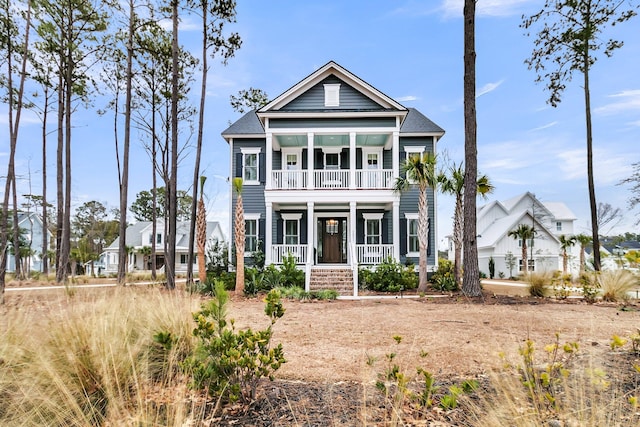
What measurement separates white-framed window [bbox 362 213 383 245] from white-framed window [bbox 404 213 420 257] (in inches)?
51.9

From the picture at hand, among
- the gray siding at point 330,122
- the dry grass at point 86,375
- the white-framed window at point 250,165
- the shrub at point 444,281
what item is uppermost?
the gray siding at point 330,122

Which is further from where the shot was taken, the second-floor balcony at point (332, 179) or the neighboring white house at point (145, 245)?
the neighboring white house at point (145, 245)

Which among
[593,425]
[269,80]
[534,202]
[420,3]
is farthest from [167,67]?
[534,202]

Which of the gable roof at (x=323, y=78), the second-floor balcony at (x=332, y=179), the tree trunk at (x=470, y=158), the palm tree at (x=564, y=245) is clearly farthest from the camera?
the palm tree at (x=564, y=245)

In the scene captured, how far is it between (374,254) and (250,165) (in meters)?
7.18

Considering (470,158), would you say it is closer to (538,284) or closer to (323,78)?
(538,284)

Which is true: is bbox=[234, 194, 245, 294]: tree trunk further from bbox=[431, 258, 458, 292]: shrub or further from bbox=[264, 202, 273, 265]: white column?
bbox=[431, 258, 458, 292]: shrub

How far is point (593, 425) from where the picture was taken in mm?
1925

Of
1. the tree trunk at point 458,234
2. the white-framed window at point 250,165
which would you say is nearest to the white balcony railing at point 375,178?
the tree trunk at point 458,234

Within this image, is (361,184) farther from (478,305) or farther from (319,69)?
(478,305)

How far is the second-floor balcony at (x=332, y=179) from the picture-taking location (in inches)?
631

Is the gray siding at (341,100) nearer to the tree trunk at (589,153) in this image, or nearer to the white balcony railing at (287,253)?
the white balcony railing at (287,253)

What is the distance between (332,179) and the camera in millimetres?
16625

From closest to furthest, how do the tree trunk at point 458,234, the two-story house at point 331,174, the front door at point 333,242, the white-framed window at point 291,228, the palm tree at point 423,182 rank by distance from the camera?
the palm tree at point 423,182
the tree trunk at point 458,234
the two-story house at point 331,174
the white-framed window at point 291,228
the front door at point 333,242
